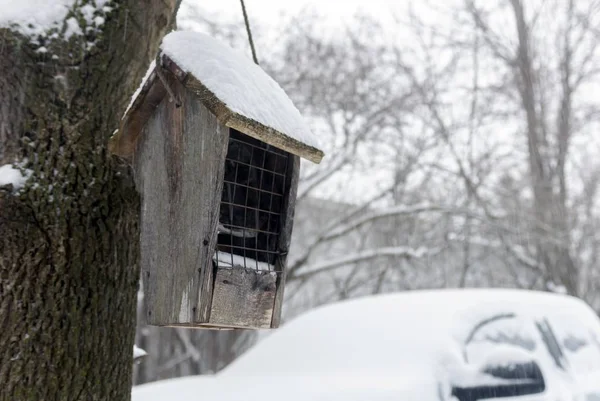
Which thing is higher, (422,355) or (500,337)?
(500,337)

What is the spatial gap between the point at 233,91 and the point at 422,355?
214 cm

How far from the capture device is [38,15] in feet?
6.87

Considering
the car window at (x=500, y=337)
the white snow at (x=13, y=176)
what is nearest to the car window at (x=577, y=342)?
the car window at (x=500, y=337)

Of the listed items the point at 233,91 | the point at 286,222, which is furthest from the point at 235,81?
the point at 286,222

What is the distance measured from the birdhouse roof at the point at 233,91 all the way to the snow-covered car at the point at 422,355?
170 centimetres

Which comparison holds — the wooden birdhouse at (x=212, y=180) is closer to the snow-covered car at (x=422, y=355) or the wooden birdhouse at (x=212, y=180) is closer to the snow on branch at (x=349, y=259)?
the snow-covered car at (x=422, y=355)

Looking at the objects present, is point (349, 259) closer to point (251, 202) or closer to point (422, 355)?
point (422, 355)

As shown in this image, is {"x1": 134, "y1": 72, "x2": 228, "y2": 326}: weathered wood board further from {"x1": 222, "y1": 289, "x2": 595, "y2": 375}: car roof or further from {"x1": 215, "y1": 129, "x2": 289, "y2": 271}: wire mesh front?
{"x1": 222, "y1": 289, "x2": 595, "y2": 375}: car roof

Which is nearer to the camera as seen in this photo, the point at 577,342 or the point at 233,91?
the point at 233,91

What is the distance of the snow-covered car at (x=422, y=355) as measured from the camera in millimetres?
3295

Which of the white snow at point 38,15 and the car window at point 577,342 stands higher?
the white snow at point 38,15

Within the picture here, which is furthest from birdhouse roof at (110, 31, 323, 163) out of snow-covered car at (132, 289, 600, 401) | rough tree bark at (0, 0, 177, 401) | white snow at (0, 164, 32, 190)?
snow-covered car at (132, 289, 600, 401)

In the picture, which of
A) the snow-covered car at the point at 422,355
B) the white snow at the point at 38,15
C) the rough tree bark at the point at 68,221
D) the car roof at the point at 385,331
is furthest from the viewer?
the car roof at the point at 385,331

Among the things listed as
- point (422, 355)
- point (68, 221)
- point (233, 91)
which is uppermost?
point (233, 91)
